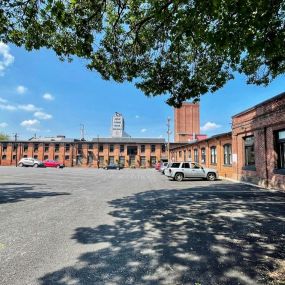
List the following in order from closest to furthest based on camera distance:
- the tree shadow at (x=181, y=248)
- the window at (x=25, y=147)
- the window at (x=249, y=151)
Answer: the tree shadow at (x=181, y=248)
the window at (x=249, y=151)
the window at (x=25, y=147)

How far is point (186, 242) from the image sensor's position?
5910mm

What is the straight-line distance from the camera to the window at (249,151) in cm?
1955

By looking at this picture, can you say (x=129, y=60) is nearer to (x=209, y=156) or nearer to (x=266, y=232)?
(x=266, y=232)

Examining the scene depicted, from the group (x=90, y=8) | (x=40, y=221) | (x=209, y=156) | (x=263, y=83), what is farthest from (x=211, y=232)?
(x=209, y=156)

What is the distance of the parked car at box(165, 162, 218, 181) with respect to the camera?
23594 mm

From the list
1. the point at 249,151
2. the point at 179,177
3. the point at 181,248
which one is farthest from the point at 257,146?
the point at 181,248

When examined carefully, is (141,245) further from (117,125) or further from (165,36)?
(117,125)

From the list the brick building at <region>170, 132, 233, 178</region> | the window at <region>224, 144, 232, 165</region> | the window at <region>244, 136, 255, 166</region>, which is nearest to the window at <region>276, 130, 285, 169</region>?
the window at <region>244, 136, 255, 166</region>

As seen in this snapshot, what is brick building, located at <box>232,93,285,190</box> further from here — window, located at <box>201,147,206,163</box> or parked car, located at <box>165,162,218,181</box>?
window, located at <box>201,147,206,163</box>

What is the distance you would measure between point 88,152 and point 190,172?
164ft

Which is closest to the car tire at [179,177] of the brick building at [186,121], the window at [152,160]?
the window at [152,160]

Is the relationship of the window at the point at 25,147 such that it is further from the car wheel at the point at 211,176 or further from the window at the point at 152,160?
the car wheel at the point at 211,176

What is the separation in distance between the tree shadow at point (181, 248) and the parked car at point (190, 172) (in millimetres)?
13853

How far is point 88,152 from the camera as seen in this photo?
7000 cm
